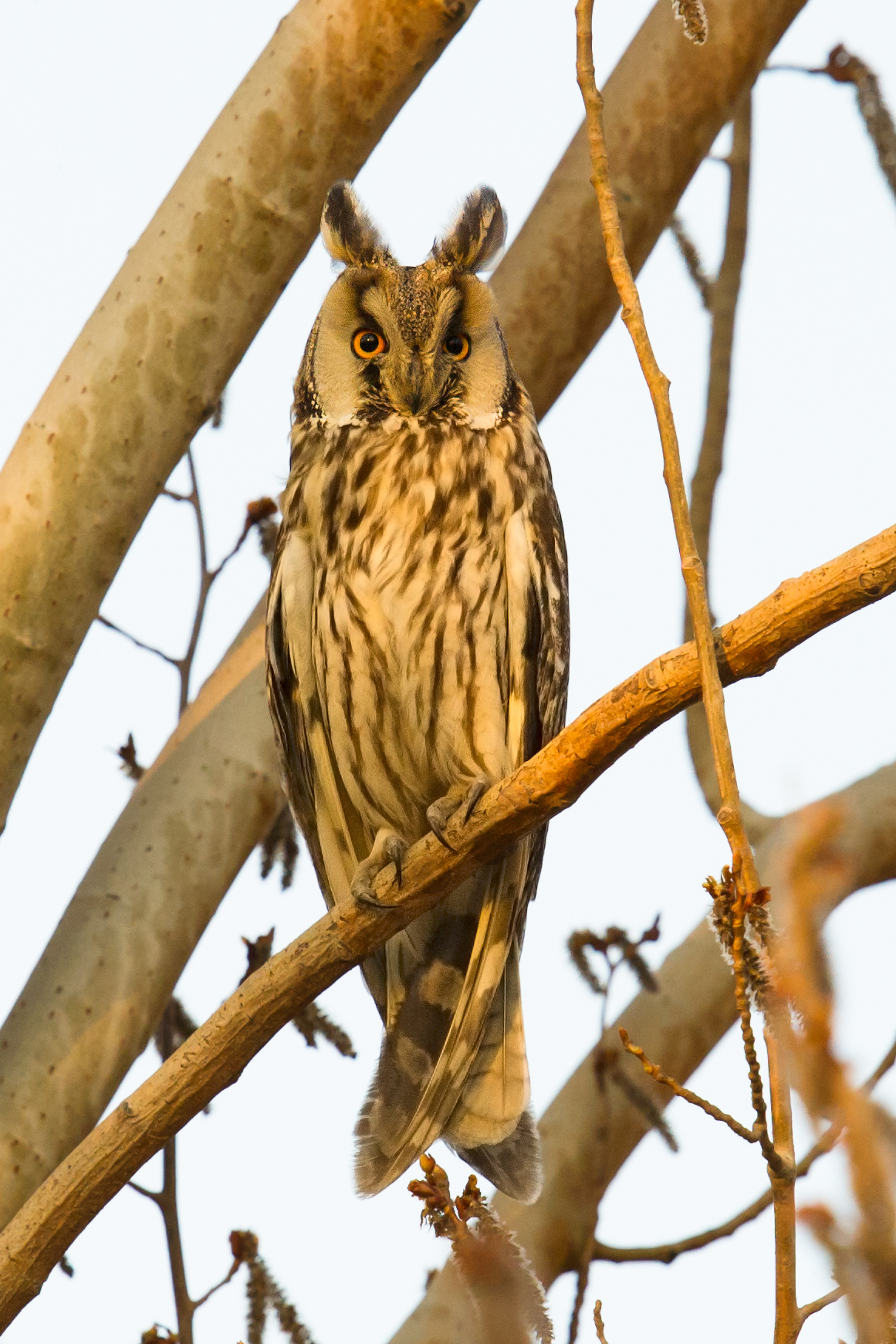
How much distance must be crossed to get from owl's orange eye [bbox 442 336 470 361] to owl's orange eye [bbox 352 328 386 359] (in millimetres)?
135

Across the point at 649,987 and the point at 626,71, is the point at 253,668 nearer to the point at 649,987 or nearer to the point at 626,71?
the point at 649,987

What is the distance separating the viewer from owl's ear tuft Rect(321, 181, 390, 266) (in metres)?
3.09

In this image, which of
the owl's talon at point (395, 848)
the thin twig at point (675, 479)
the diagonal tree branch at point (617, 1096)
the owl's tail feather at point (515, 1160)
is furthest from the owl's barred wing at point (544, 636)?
the thin twig at point (675, 479)

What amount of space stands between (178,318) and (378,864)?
109cm

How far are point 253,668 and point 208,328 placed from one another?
890mm

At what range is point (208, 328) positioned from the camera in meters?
2.81

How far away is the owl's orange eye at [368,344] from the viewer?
10.3 ft

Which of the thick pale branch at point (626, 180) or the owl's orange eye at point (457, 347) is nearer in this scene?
the owl's orange eye at point (457, 347)

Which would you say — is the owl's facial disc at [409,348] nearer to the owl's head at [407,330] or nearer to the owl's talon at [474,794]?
the owl's head at [407,330]

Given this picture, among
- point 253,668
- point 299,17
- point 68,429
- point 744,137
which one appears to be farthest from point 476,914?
point 744,137

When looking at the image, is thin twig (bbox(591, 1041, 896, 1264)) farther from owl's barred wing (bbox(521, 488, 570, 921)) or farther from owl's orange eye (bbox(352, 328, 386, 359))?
owl's orange eye (bbox(352, 328, 386, 359))

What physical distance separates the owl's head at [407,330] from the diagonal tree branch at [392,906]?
3.48 ft

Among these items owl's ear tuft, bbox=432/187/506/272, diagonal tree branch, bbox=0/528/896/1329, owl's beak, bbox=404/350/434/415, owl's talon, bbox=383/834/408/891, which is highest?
owl's ear tuft, bbox=432/187/506/272

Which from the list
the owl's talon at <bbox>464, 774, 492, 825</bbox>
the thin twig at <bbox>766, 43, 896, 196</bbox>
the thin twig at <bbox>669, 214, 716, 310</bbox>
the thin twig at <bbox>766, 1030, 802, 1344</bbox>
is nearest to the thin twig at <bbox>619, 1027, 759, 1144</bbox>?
the thin twig at <bbox>766, 1030, 802, 1344</bbox>
